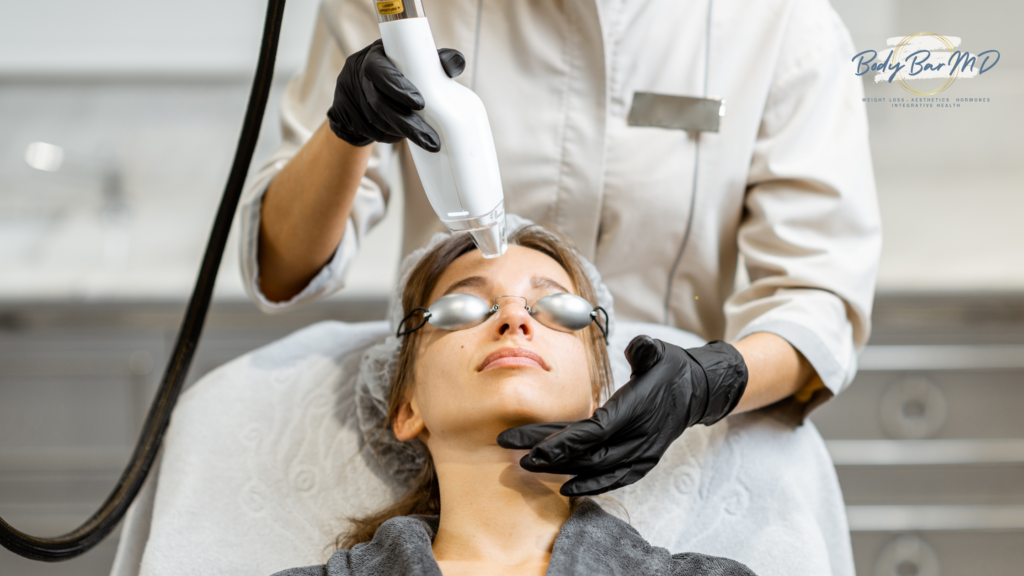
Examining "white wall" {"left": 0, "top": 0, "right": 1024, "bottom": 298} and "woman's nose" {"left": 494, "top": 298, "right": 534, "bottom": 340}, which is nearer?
"woman's nose" {"left": 494, "top": 298, "right": 534, "bottom": 340}

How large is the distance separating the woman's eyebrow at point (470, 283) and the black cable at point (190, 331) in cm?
35

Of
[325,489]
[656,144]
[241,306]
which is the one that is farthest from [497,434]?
[241,306]

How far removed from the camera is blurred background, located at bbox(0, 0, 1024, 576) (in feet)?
6.03

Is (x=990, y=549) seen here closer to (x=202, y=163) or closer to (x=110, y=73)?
(x=202, y=163)

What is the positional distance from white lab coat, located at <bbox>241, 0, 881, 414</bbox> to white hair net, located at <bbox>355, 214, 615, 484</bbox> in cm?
11

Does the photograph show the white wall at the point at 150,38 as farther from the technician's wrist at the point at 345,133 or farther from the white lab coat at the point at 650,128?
the technician's wrist at the point at 345,133

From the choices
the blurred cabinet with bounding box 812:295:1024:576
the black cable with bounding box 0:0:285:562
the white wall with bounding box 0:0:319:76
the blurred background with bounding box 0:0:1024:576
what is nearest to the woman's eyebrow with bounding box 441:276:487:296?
the black cable with bounding box 0:0:285:562

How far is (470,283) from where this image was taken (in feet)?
3.34

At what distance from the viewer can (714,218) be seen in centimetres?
121

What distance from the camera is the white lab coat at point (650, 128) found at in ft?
3.77

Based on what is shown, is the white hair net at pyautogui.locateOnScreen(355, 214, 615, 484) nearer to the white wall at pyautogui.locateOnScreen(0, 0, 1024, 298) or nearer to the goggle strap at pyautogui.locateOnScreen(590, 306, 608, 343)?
the goggle strap at pyautogui.locateOnScreen(590, 306, 608, 343)

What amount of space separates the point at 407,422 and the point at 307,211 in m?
0.35

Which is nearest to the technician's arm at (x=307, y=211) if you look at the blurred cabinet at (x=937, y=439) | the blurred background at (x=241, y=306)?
the blurred background at (x=241, y=306)

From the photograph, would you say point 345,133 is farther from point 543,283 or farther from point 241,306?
point 241,306
